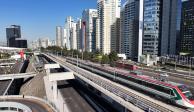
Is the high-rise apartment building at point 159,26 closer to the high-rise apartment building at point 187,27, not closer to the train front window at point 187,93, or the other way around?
the high-rise apartment building at point 187,27

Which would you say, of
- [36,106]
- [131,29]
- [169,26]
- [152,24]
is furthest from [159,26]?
[36,106]

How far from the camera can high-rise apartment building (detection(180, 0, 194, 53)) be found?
116 metres

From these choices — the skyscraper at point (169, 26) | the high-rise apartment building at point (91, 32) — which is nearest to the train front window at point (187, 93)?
the skyscraper at point (169, 26)

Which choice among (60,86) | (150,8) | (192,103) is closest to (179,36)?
(150,8)

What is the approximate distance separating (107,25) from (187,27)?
63469 millimetres

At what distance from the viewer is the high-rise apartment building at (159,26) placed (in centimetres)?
10706

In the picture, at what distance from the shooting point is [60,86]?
6188 cm

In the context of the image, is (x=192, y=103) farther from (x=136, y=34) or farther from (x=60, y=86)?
(x=136, y=34)

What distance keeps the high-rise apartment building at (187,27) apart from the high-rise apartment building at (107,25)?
55.6 m

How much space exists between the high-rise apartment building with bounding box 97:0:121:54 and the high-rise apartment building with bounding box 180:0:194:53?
55608 mm

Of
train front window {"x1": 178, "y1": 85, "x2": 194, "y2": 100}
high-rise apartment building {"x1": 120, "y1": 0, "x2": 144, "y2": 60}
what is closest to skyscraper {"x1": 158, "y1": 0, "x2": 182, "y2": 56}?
high-rise apartment building {"x1": 120, "y1": 0, "x2": 144, "y2": 60}

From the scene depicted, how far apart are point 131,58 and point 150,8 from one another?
36.6 m

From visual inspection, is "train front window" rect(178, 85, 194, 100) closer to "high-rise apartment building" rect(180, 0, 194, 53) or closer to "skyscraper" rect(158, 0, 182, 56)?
"skyscraper" rect(158, 0, 182, 56)

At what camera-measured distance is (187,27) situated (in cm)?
12050
